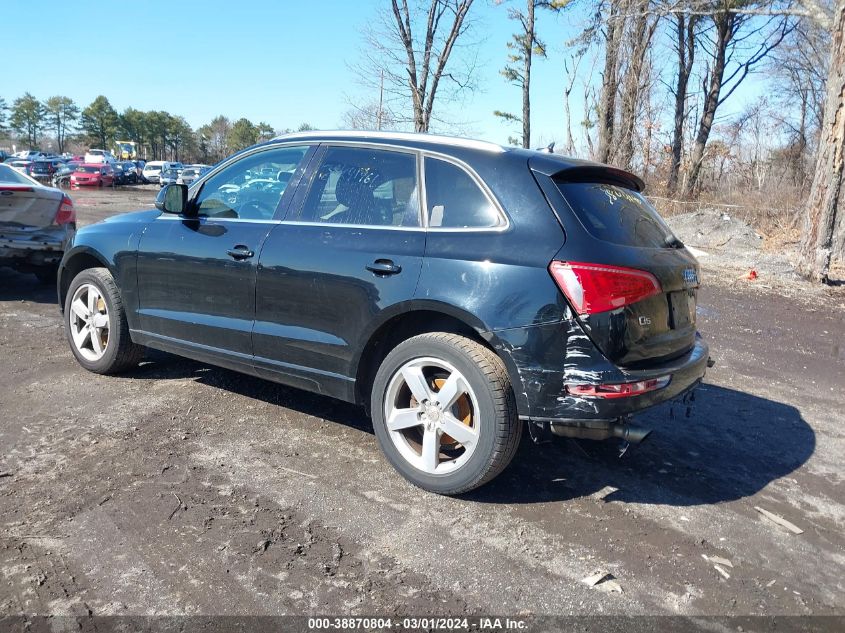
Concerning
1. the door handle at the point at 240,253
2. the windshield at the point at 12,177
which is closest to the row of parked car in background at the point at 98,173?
the windshield at the point at 12,177

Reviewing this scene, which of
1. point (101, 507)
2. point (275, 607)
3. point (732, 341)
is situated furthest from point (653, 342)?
point (732, 341)

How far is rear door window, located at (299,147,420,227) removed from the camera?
3635mm

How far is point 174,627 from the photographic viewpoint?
2.34 meters

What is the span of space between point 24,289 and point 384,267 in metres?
6.95

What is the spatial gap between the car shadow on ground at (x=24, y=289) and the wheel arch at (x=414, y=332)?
5681 millimetres

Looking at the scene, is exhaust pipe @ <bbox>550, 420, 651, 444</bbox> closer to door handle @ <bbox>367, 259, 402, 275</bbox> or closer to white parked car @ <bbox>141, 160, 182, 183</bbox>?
door handle @ <bbox>367, 259, 402, 275</bbox>

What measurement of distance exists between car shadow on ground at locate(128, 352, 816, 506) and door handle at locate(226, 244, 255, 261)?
1.14 meters

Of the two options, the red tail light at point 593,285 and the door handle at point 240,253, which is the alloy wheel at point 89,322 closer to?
the door handle at point 240,253

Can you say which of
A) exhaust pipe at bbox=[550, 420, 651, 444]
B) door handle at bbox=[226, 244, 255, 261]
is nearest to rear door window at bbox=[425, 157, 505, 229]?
exhaust pipe at bbox=[550, 420, 651, 444]

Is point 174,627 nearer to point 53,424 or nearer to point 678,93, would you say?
point 53,424

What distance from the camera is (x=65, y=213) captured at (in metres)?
8.03

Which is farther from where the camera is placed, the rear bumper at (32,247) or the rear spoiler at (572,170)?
the rear bumper at (32,247)

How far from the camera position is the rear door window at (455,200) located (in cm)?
336

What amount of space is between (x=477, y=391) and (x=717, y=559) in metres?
1.30
